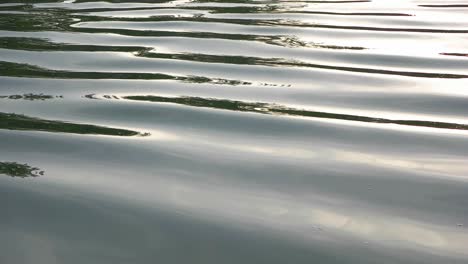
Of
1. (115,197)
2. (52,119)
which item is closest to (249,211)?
(115,197)

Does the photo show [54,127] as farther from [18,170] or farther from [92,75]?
[92,75]

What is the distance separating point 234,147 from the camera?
165 centimetres

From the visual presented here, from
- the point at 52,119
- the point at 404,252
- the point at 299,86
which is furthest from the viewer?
the point at 299,86

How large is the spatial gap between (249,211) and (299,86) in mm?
972

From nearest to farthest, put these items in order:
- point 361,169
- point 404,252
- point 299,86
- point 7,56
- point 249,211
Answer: point 404,252 → point 249,211 → point 361,169 → point 299,86 → point 7,56

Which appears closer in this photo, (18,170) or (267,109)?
(18,170)

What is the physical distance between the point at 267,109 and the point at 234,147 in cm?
33

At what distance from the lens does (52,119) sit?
1.86m

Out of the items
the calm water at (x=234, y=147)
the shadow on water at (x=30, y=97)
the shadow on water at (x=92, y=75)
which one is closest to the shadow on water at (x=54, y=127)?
the calm water at (x=234, y=147)

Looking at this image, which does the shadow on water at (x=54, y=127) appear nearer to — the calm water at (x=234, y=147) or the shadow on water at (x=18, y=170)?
the calm water at (x=234, y=147)

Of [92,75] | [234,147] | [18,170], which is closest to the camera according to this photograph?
[18,170]

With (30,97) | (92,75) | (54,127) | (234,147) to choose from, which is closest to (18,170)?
(54,127)

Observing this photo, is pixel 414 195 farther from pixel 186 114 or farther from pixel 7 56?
pixel 7 56

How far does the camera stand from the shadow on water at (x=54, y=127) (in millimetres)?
1744
